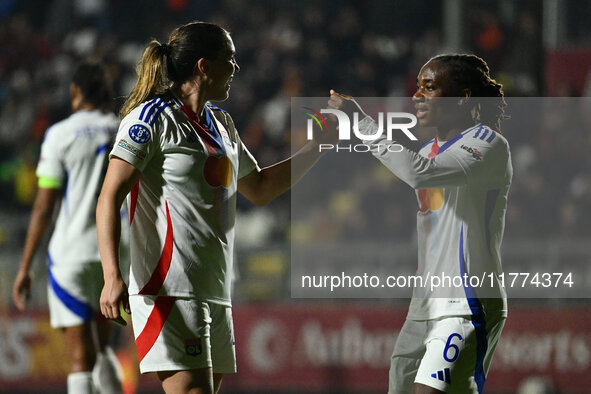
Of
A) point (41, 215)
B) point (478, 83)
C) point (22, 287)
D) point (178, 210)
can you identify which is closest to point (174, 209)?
point (178, 210)

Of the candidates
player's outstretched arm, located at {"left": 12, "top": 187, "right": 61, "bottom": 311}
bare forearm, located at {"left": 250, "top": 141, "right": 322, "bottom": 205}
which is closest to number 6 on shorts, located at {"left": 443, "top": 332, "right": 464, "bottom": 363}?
bare forearm, located at {"left": 250, "top": 141, "right": 322, "bottom": 205}

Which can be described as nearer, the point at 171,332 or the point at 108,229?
the point at 108,229

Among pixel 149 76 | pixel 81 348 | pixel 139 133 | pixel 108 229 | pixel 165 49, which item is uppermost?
pixel 165 49

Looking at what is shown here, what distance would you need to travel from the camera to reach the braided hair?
3.96m

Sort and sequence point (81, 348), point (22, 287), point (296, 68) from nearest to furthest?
point (81, 348) → point (22, 287) → point (296, 68)

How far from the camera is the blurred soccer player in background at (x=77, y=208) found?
5543 mm

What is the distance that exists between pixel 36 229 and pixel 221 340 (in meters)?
2.31

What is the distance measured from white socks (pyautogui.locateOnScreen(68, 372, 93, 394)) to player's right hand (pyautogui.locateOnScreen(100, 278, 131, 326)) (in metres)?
2.13

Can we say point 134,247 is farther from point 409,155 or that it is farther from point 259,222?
point 259,222

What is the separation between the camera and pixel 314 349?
9148mm

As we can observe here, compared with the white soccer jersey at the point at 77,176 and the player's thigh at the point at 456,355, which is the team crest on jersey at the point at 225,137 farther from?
the white soccer jersey at the point at 77,176

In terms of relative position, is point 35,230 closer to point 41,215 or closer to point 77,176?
point 41,215

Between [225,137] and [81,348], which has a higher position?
[225,137]

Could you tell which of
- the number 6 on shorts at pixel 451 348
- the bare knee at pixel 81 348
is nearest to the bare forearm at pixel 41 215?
the bare knee at pixel 81 348
